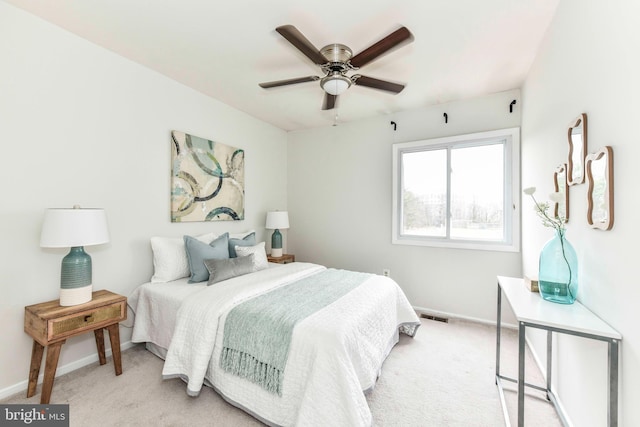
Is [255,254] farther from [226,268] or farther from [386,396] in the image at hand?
[386,396]

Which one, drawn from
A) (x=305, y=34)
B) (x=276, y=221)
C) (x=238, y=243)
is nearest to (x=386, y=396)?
(x=238, y=243)

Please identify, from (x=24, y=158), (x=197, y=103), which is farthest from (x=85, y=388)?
(x=197, y=103)

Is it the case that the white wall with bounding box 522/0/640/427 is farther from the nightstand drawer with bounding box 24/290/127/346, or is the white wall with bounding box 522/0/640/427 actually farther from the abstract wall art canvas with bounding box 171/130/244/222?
the abstract wall art canvas with bounding box 171/130/244/222

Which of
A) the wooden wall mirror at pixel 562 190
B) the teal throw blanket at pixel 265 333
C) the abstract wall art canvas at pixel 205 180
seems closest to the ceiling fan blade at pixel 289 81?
the abstract wall art canvas at pixel 205 180

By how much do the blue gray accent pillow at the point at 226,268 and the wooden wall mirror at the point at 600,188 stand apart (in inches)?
101

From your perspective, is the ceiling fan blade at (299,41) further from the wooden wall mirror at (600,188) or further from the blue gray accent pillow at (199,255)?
the blue gray accent pillow at (199,255)

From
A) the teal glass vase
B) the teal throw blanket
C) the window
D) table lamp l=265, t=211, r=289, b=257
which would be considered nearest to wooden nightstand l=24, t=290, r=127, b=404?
the teal throw blanket

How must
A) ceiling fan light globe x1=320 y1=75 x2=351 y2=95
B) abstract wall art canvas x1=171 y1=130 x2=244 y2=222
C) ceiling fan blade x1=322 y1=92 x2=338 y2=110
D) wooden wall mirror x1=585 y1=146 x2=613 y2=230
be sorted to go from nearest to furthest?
wooden wall mirror x1=585 y1=146 x2=613 y2=230
ceiling fan light globe x1=320 y1=75 x2=351 y2=95
ceiling fan blade x1=322 y1=92 x2=338 y2=110
abstract wall art canvas x1=171 y1=130 x2=244 y2=222

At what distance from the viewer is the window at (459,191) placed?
3.11 meters

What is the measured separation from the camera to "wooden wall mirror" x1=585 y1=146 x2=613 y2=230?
1163mm

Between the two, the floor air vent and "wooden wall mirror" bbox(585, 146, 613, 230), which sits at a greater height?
"wooden wall mirror" bbox(585, 146, 613, 230)

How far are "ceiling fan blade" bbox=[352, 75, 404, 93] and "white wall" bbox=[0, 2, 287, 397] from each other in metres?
1.95

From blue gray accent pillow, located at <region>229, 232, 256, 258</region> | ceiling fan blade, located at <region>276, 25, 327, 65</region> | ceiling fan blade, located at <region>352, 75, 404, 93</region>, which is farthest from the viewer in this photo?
Answer: blue gray accent pillow, located at <region>229, 232, 256, 258</region>

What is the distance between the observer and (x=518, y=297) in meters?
1.56
